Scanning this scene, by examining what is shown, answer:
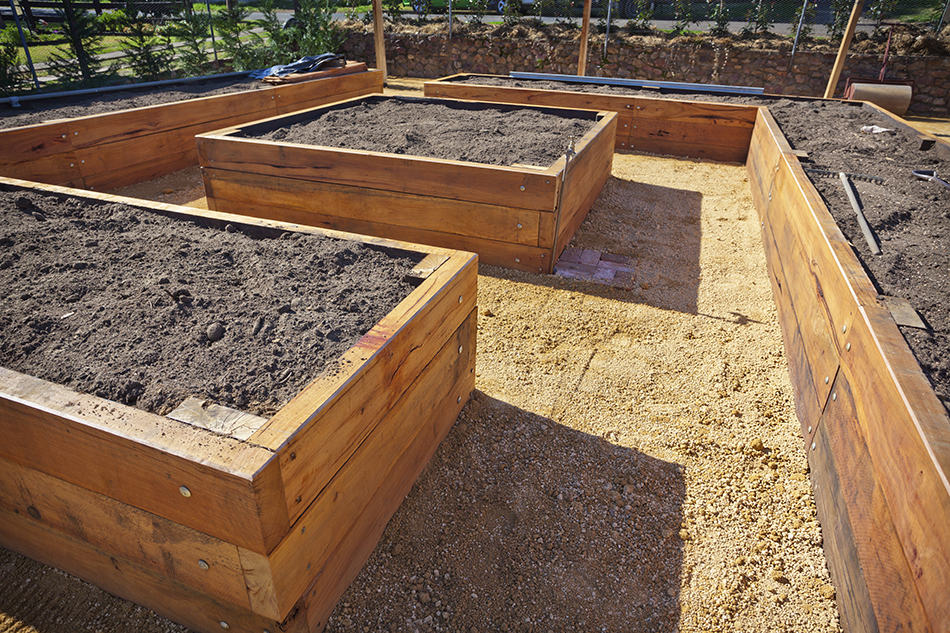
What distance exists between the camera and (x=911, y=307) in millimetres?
2154

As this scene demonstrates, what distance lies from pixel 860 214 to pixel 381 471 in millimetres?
3044

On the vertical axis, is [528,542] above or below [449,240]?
below

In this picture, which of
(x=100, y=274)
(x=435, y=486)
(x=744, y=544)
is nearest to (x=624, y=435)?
(x=744, y=544)

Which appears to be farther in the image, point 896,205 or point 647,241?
point 647,241

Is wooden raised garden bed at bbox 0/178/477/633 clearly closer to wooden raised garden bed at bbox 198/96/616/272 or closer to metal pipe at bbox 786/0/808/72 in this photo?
wooden raised garden bed at bbox 198/96/616/272

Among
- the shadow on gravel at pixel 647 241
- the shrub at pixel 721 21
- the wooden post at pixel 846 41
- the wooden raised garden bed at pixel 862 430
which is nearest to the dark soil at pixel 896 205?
the wooden raised garden bed at pixel 862 430

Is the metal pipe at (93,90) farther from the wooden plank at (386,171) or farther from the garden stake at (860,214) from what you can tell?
the garden stake at (860,214)

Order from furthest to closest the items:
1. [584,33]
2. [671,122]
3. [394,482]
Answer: [584,33]
[671,122]
[394,482]

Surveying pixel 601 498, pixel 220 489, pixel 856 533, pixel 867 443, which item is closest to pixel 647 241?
pixel 601 498

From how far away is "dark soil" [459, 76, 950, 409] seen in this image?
2174 mm

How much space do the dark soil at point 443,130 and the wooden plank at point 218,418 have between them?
121 inches

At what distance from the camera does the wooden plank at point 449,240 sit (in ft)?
13.0

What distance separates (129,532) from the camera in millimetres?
1511

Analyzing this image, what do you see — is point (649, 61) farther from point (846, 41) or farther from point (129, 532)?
point (129, 532)
